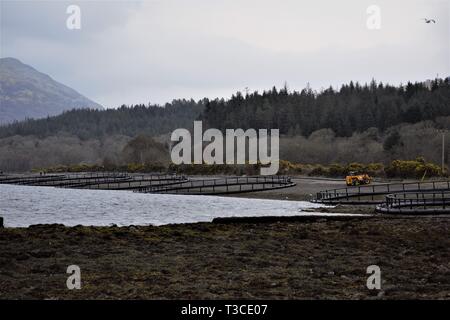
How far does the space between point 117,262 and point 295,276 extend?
5.69 metres

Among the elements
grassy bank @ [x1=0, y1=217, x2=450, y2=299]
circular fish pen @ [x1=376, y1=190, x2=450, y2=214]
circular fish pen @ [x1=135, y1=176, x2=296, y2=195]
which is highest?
grassy bank @ [x1=0, y1=217, x2=450, y2=299]

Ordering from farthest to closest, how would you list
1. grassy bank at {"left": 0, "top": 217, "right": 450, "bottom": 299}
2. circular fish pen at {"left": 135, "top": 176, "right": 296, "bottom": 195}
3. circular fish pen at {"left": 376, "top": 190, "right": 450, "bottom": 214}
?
circular fish pen at {"left": 135, "top": 176, "right": 296, "bottom": 195} < circular fish pen at {"left": 376, "top": 190, "right": 450, "bottom": 214} < grassy bank at {"left": 0, "top": 217, "right": 450, "bottom": 299}

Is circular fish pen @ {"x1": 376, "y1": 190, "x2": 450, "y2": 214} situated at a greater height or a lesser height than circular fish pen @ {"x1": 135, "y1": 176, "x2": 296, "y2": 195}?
greater

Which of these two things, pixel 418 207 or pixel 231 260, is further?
pixel 418 207

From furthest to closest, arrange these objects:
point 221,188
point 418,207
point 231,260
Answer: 1. point 221,188
2. point 418,207
3. point 231,260

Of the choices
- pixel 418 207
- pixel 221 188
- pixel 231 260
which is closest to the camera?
pixel 231 260

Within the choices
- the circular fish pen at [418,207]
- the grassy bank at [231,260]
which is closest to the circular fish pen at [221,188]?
the circular fish pen at [418,207]

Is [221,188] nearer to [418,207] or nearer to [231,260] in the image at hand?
[418,207]

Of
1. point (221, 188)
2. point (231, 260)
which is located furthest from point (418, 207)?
point (221, 188)

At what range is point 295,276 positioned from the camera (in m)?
16.3

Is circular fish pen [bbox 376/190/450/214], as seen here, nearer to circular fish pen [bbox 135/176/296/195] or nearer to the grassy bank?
the grassy bank

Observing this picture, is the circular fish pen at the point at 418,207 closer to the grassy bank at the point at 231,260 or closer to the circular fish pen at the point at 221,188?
the grassy bank at the point at 231,260

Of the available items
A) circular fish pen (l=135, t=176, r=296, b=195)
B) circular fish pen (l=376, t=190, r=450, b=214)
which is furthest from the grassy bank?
circular fish pen (l=135, t=176, r=296, b=195)
